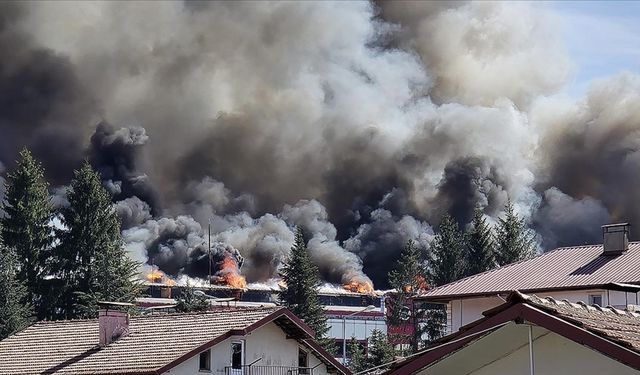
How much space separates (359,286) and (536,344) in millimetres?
123645

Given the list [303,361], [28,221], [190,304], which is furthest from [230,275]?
[303,361]

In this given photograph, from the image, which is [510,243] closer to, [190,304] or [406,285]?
[406,285]

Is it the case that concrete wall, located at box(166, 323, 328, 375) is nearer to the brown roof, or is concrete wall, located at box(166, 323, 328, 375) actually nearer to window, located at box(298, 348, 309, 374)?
window, located at box(298, 348, 309, 374)

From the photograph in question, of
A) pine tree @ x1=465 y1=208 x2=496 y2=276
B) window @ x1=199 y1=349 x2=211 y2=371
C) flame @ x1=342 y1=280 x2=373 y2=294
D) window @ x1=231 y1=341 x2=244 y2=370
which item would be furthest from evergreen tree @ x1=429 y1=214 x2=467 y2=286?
window @ x1=199 y1=349 x2=211 y2=371

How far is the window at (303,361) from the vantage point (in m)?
43.0

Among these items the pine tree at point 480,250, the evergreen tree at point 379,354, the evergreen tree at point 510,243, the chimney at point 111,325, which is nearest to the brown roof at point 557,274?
the chimney at point 111,325

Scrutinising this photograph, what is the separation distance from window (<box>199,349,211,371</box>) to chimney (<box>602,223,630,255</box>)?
14.8 meters

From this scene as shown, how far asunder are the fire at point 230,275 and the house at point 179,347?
259ft

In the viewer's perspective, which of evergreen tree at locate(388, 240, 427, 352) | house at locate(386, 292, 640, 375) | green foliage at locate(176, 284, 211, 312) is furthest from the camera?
evergreen tree at locate(388, 240, 427, 352)

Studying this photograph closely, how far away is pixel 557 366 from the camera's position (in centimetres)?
1034

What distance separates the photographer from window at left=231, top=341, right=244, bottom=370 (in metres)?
40.8

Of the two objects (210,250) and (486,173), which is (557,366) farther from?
(486,173)

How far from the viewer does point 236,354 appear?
4106 centimetres

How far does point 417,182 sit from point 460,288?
110 meters
